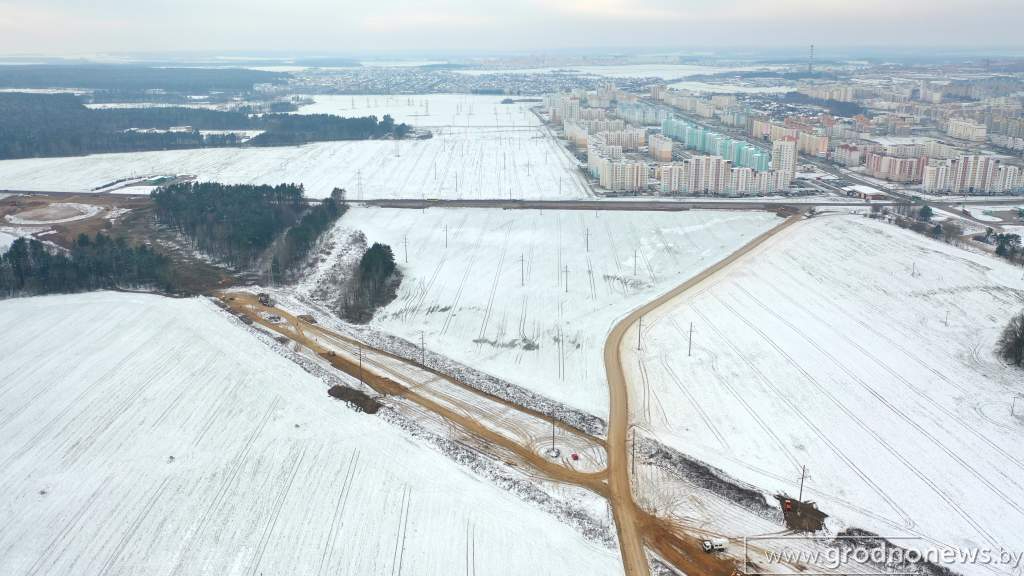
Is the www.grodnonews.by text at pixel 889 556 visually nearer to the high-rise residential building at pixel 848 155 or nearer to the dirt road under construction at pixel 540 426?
the dirt road under construction at pixel 540 426

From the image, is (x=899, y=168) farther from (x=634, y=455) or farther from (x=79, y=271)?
(x=79, y=271)

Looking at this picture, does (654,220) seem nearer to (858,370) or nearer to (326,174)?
(858,370)

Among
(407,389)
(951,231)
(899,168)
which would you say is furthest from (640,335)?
(899,168)

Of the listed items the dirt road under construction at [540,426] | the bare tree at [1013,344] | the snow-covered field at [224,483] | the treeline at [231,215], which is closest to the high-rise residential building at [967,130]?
the bare tree at [1013,344]

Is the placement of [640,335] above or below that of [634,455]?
above

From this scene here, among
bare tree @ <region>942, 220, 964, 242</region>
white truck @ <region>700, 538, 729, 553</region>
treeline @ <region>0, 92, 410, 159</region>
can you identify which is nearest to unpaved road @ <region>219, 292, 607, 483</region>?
white truck @ <region>700, 538, 729, 553</region>

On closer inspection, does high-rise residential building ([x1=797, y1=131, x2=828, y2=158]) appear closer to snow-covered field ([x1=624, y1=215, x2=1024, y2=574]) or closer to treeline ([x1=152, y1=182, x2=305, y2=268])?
snow-covered field ([x1=624, y1=215, x2=1024, y2=574])
